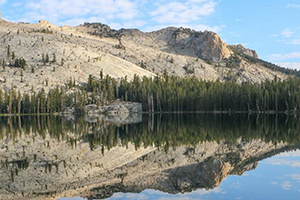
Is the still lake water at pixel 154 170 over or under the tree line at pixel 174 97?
under

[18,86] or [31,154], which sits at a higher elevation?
[18,86]

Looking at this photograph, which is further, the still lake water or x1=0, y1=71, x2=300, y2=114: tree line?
x1=0, y1=71, x2=300, y2=114: tree line

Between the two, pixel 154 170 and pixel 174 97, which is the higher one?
pixel 174 97

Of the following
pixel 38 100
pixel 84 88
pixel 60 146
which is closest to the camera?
pixel 60 146

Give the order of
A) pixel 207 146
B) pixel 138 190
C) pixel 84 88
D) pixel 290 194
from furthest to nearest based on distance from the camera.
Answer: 1. pixel 84 88
2. pixel 207 146
3. pixel 138 190
4. pixel 290 194

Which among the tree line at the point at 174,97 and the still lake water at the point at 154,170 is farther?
the tree line at the point at 174,97

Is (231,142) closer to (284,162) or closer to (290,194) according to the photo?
(284,162)

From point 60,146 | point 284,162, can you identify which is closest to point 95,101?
point 60,146

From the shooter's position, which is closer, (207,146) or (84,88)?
(207,146)

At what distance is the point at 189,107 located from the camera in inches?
6427

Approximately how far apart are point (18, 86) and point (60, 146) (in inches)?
6066

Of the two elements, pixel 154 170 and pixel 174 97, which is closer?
pixel 154 170

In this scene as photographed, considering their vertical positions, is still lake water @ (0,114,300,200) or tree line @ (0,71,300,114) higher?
tree line @ (0,71,300,114)

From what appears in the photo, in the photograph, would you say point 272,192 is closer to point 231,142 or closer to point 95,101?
point 231,142
